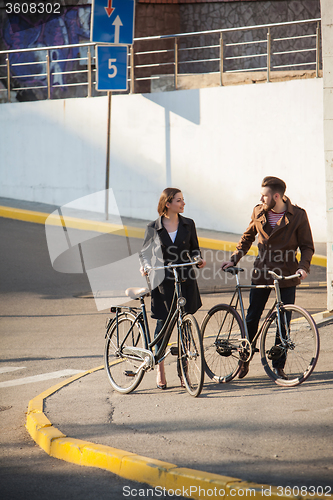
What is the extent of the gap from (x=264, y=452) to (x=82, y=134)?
524 inches

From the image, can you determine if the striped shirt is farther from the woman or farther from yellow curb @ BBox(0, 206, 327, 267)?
yellow curb @ BBox(0, 206, 327, 267)

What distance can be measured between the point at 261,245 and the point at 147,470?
8.11ft

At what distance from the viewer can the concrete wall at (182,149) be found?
43.7 ft

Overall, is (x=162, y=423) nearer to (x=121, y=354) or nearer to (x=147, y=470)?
(x=147, y=470)

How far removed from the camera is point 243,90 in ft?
45.9

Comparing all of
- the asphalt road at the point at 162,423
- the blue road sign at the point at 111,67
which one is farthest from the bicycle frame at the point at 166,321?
the blue road sign at the point at 111,67

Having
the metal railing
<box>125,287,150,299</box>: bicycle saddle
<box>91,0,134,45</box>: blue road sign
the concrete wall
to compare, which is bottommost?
<box>125,287,150,299</box>: bicycle saddle

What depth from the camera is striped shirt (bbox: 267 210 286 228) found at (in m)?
5.57

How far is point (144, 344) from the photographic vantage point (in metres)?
5.62

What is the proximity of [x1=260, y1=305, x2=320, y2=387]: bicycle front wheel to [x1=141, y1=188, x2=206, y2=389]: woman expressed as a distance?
73 centimetres

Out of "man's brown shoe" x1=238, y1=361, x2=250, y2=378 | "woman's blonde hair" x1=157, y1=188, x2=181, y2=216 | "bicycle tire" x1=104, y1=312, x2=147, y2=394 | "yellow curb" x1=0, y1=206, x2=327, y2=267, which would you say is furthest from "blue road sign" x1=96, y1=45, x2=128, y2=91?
"man's brown shoe" x1=238, y1=361, x2=250, y2=378

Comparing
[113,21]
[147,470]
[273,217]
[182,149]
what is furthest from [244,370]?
[113,21]

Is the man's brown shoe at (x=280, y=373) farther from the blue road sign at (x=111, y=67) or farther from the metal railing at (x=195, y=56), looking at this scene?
the metal railing at (x=195, y=56)

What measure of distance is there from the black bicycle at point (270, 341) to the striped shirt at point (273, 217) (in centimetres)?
52
